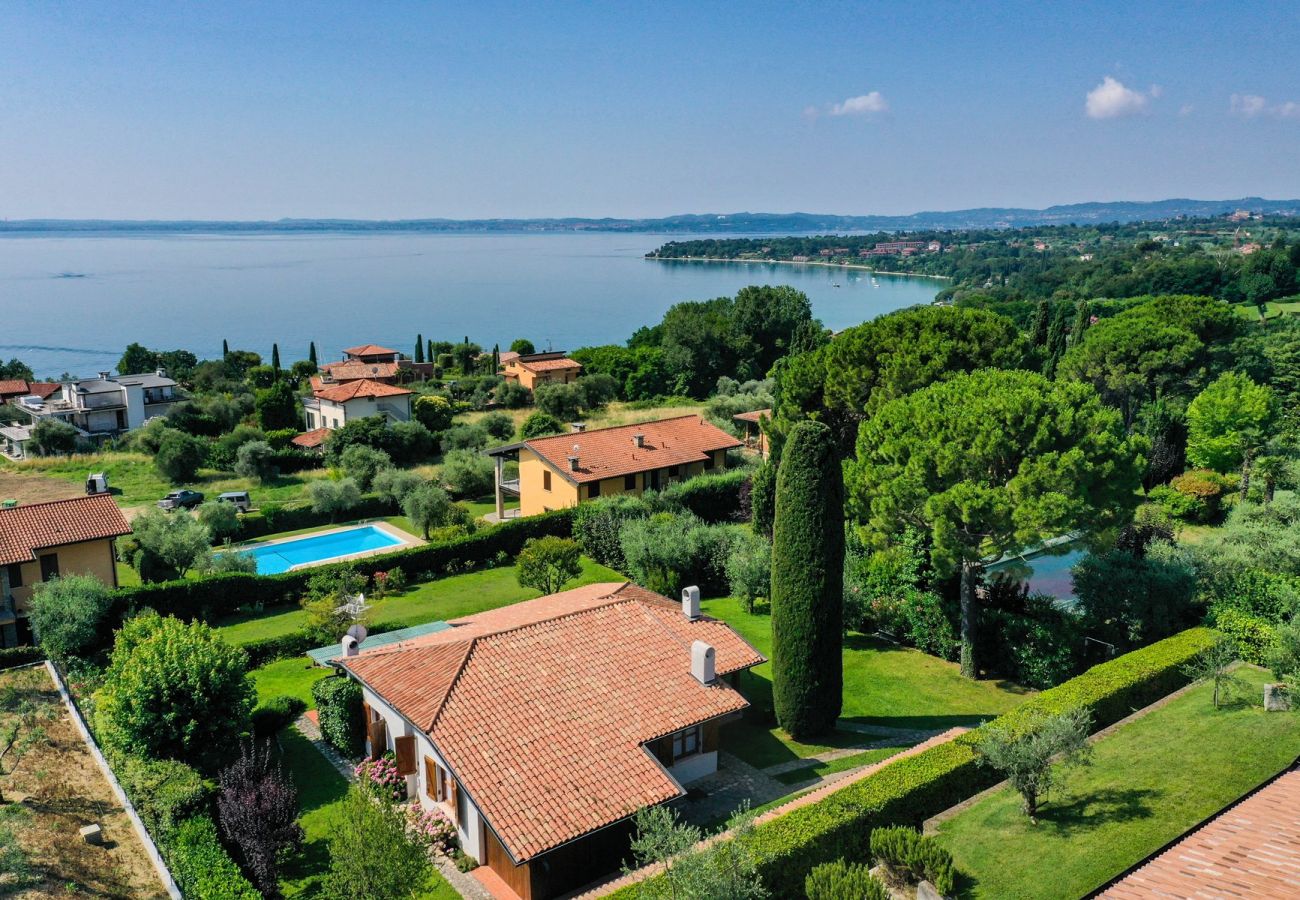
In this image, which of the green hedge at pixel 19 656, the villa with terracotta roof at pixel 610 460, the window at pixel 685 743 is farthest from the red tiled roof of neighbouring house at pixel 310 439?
the window at pixel 685 743

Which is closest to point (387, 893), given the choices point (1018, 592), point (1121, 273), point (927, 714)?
point (927, 714)

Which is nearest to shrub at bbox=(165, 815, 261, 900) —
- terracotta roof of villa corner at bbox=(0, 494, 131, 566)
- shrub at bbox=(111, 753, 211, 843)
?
shrub at bbox=(111, 753, 211, 843)

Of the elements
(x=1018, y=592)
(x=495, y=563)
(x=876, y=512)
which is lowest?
(x=495, y=563)

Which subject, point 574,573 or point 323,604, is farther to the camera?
point 574,573

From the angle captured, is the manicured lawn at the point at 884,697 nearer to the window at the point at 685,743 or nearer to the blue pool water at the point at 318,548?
the window at the point at 685,743

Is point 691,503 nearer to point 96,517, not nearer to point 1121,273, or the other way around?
point 96,517

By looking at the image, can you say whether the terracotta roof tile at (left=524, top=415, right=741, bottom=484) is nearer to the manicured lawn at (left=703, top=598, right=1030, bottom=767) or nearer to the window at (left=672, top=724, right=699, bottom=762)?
the manicured lawn at (left=703, top=598, right=1030, bottom=767)

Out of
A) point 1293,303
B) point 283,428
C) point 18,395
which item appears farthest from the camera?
point 1293,303
